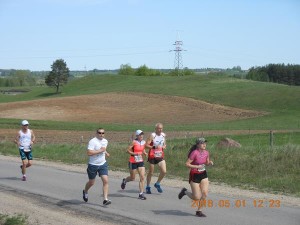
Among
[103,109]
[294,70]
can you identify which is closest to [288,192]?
[103,109]

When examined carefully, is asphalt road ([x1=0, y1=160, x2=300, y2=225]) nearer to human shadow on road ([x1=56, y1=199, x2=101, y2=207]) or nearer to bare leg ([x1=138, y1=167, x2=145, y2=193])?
human shadow on road ([x1=56, y1=199, x2=101, y2=207])

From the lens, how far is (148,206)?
37.1ft

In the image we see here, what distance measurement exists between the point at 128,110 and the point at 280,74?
83.0 m

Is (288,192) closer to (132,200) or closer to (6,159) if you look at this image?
(132,200)

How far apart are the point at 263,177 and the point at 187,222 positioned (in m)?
6.18

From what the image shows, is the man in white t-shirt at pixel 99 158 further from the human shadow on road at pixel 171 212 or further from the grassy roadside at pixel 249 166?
the grassy roadside at pixel 249 166

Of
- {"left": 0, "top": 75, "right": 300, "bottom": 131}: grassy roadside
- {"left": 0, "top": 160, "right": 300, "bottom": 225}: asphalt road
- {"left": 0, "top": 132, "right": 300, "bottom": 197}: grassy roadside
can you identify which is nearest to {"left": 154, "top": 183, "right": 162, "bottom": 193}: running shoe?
{"left": 0, "top": 160, "right": 300, "bottom": 225}: asphalt road

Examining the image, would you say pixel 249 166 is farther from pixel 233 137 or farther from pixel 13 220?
pixel 233 137

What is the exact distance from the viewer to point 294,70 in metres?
134

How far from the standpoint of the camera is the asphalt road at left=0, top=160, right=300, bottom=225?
32.3ft

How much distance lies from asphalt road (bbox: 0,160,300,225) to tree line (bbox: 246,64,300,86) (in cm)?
12510

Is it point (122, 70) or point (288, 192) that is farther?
point (122, 70)

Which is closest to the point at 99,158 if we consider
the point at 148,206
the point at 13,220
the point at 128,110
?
the point at 148,206

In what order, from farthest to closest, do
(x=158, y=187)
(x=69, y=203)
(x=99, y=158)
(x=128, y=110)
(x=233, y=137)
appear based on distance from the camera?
(x=128, y=110) < (x=233, y=137) < (x=158, y=187) < (x=69, y=203) < (x=99, y=158)
